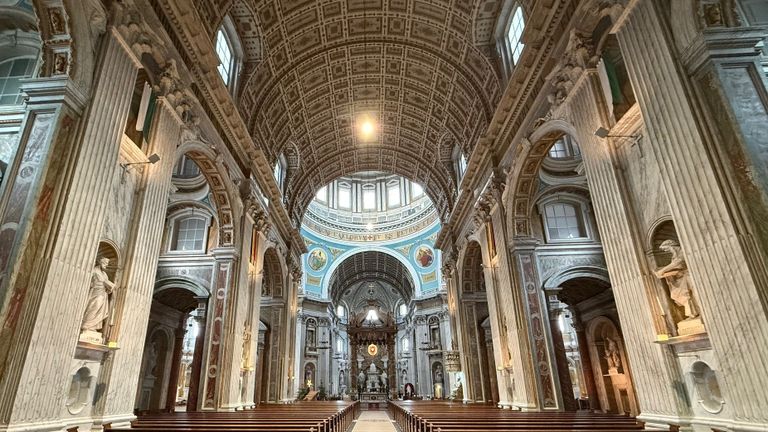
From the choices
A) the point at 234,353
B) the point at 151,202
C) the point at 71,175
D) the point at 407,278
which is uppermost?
the point at 407,278

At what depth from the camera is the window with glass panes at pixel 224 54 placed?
1202 centimetres

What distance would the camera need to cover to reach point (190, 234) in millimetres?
14984

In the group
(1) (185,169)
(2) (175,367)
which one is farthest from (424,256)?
(1) (185,169)

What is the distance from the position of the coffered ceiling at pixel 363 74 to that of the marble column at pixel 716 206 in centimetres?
764

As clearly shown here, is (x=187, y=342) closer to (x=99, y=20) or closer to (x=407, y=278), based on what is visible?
(x=407, y=278)

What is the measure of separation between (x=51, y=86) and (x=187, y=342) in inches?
983

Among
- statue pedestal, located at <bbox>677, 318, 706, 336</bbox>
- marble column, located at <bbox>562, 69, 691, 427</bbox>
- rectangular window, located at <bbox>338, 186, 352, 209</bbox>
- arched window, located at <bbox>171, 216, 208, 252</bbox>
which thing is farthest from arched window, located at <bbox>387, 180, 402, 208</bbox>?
statue pedestal, located at <bbox>677, 318, 706, 336</bbox>

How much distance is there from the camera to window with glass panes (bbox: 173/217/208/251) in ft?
48.5

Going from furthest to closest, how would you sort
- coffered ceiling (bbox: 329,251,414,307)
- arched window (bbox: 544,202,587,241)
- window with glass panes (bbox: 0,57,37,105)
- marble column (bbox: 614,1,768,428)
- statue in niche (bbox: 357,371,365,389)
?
coffered ceiling (bbox: 329,251,414,307)
statue in niche (bbox: 357,371,365,389)
arched window (bbox: 544,202,587,241)
window with glass panes (bbox: 0,57,37,105)
marble column (bbox: 614,1,768,428)

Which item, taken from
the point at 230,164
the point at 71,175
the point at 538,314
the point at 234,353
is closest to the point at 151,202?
the point at 71,175

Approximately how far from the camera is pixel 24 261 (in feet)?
15.5

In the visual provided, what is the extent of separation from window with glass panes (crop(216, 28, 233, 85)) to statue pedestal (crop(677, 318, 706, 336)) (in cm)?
1205

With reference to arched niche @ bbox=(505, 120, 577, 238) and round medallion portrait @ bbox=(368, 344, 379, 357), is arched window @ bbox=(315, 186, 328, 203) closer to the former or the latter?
round medallion portrait @ bbox=(368, 344, 379, 357)

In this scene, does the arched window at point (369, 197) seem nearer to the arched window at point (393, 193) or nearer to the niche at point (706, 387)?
the arched window at point (393, 193)
